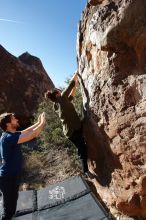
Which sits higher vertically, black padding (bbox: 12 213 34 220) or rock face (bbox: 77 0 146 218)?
rock face (bbox: 77 0 146 218)

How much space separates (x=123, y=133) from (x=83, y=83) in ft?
5.29

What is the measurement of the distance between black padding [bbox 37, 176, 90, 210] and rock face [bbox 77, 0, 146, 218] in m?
0.42

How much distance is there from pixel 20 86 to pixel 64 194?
14.3 meters

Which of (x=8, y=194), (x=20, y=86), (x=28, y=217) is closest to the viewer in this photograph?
(x=8, y=194)

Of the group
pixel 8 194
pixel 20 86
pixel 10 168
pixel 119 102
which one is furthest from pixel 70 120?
pixel 20 86

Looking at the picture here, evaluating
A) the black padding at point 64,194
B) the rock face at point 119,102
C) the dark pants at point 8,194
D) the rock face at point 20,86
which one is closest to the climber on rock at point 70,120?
the rock face at point 119,102

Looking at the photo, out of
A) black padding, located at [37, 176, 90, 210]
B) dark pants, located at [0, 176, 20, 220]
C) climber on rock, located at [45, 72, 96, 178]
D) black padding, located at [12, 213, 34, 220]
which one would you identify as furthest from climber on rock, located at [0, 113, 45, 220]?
climber on rock, located at [45, 72, 96, 178]

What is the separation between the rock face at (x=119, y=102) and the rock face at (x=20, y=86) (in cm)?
1195

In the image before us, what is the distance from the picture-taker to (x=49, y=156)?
10.5 m

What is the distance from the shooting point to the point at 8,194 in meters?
4.83

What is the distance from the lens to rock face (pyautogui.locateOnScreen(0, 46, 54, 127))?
17938mm

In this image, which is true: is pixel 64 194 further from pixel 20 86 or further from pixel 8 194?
pixel 20 86

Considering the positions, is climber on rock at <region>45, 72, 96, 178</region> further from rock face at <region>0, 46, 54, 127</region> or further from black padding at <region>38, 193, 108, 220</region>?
rock face at <region>0, 46, 54, 127</region>

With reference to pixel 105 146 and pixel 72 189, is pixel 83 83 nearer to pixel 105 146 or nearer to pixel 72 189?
pixel 105 146
